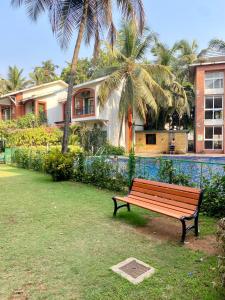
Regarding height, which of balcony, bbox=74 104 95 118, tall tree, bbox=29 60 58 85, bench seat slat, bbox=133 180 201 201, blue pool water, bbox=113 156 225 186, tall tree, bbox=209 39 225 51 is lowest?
bench seat slat, bbox=133 180 201 201

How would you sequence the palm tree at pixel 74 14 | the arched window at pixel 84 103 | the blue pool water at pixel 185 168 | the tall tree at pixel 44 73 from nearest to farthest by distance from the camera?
the blue pool water at pixel 185 168
the palm tree at pixel 74 14
the arched window at pixel 84 103
the tall tree at pixel 44 73

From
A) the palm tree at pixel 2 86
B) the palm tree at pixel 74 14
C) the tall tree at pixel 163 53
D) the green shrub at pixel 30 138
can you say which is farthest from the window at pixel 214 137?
the palm tree at pixel 2 86

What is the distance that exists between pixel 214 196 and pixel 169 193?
5.33 feet

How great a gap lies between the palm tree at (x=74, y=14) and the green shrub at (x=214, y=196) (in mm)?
7270

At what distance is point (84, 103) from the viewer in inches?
1148

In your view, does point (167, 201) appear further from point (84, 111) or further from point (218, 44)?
point (84, 111)

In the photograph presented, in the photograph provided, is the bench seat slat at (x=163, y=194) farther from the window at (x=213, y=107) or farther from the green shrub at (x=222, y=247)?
the window at (x=213, y=107)

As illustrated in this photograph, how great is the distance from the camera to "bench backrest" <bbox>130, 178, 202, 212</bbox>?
492cm

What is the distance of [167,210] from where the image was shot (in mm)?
5098

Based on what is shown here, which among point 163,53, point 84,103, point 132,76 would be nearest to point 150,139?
point 84,103

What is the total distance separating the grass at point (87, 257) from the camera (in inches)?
127

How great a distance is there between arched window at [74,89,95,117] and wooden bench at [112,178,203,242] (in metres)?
22.0

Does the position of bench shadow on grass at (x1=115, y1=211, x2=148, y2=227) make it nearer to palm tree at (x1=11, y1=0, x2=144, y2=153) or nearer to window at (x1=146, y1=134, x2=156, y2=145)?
palm tree at (x1=11, y1=0, x2=144, y2=153)

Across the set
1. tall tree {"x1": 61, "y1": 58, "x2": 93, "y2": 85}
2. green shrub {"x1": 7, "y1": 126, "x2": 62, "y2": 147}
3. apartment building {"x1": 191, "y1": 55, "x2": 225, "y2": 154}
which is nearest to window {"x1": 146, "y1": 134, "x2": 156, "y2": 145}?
apartment building {"x1": 191, "y1": 55, "x2": 225, "y2": 154}
